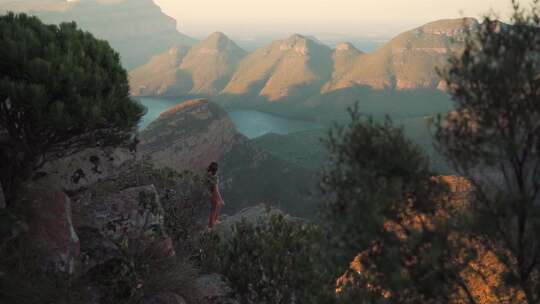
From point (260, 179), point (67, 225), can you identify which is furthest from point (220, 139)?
point (67, 225)

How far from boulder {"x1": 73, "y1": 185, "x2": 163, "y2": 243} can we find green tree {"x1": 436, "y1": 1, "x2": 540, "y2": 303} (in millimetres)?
8869

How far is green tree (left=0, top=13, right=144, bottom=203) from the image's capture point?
931 centimetres

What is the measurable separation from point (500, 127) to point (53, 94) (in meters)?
8.70

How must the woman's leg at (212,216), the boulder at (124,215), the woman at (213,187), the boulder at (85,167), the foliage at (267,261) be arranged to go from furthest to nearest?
the woman's leg at (212,216)
the woman at (213,187)
the boulder at (85,167)
the boulder at (124,215)
the foliage at (267,261)

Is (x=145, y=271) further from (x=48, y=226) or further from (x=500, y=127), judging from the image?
(x=500, y=127)

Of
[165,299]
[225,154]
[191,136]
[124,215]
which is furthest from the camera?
[225,154]

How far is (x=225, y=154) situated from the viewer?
438 feet

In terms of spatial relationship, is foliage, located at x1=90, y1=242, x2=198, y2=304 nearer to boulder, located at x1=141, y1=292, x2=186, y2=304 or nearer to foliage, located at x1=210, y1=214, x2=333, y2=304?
boulder, located at x1=141, y1=292, x2=186, y2=304

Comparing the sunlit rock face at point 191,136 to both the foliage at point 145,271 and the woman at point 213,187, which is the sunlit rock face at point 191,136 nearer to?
the woman at point 213,187

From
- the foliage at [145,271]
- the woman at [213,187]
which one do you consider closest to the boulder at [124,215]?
the foliage at [145,271]

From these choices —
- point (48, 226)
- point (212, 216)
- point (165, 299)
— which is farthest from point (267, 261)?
point (212, 216)

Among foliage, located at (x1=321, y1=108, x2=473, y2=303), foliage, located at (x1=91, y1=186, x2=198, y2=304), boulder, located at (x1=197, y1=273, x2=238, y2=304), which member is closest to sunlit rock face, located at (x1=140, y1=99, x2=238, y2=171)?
boulder, located at (x1=197, y1=273, x2=238, y2=304)

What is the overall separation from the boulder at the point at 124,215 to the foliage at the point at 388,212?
7.70 m

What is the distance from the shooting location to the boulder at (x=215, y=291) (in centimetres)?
1359
